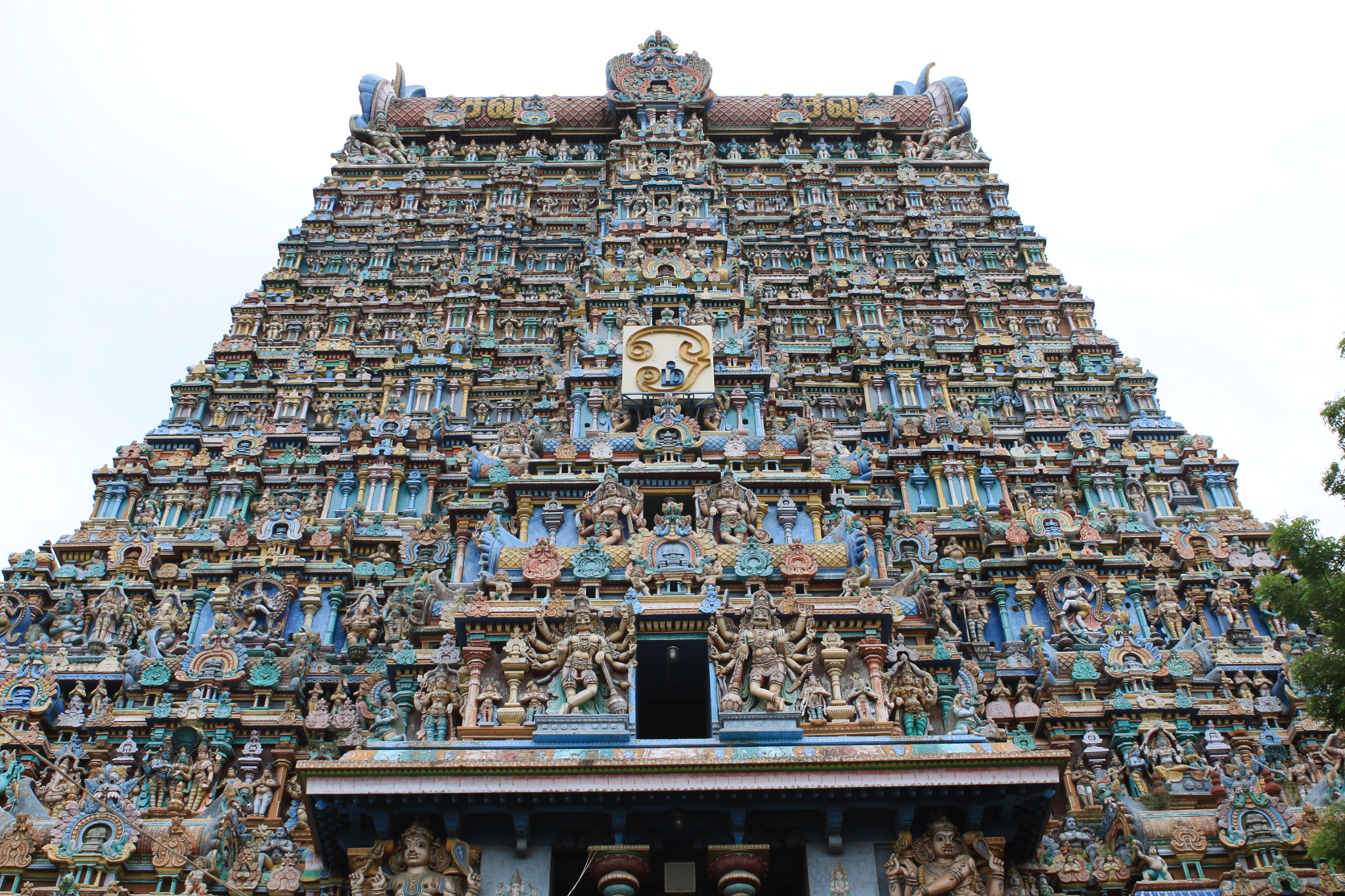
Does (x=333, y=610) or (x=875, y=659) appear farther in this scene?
(x=333, y=610)

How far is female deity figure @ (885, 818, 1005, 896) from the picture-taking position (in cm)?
1449

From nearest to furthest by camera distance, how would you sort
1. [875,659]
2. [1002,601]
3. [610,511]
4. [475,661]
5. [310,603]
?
[475,661]
[875,659]
[610,511]
[1002,601]
[310,603]

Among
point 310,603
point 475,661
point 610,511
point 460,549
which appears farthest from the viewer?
point 310,603

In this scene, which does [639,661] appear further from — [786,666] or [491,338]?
Answer: [491,338]

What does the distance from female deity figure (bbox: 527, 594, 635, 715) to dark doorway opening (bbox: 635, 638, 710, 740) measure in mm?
466

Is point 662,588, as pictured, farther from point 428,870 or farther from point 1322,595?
point 1322,595

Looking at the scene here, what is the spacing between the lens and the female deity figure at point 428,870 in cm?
1452

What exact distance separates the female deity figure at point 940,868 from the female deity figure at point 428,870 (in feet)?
16.1

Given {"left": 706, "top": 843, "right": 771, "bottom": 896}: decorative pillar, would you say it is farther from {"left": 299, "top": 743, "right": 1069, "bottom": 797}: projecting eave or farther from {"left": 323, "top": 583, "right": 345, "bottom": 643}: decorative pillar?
{"left": 323, "top": 583, "right": 345, "bottom": 643}: decorative pillar

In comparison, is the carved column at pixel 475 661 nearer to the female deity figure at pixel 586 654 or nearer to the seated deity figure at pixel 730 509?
the female deity figure at pixel 586 654

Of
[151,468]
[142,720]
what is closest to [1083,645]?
[142,720]

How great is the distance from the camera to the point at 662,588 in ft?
59.2

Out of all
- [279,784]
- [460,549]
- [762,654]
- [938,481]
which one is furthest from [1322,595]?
[279,784]

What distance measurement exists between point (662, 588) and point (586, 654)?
6.26ft
